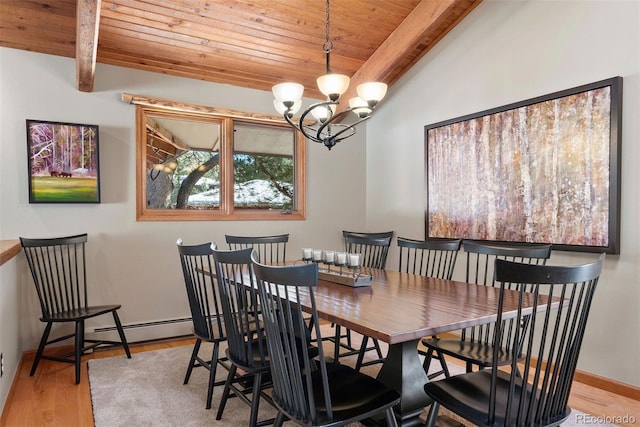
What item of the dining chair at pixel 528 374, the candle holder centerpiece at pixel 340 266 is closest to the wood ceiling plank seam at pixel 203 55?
the candle holder centerpiece at pixel 340 266

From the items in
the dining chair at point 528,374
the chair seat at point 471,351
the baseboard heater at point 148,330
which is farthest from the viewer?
the baseboard heater at point 148,330

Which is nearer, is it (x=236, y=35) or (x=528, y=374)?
(x=528, y=374)

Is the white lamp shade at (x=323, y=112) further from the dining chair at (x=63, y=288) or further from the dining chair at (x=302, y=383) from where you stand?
the dining chair at (x=63, y=288)

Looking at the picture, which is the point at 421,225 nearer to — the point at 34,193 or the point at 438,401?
the point at 438,401

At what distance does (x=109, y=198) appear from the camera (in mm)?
3650

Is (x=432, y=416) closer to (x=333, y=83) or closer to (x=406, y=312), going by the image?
(x=406, y=312)

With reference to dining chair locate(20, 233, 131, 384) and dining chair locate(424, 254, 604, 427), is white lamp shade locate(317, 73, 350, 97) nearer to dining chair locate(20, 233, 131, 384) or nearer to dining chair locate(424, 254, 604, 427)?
dining chair locate(424, 254, 604, 427)

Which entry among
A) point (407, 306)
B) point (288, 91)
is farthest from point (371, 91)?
point (407, 306)

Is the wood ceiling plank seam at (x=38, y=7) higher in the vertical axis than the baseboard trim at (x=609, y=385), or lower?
higher

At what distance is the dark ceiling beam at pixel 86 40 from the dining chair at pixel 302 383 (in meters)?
1.97

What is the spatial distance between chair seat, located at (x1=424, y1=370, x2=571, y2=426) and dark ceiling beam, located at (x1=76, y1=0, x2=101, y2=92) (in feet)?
8.98

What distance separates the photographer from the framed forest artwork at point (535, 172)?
109 inches

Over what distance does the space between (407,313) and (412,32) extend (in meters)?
2.86

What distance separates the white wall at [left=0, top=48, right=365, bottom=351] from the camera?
329 cm
